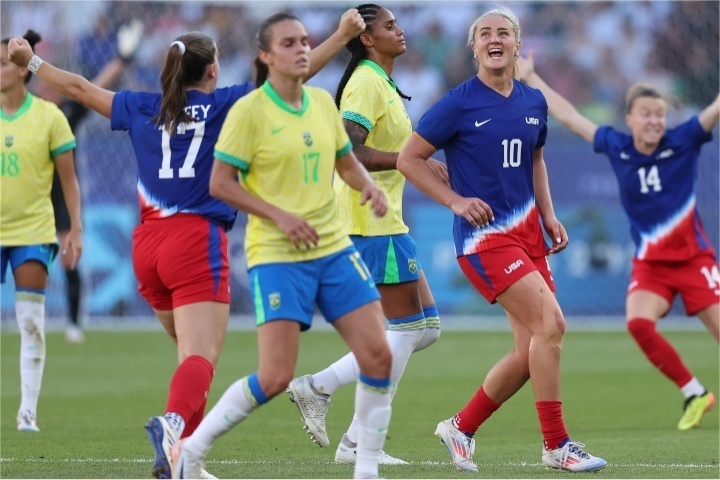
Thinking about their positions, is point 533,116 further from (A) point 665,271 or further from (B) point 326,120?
(A) point 665,271

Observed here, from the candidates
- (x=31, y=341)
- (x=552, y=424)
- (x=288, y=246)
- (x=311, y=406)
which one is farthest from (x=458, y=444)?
(x=31, y=341)

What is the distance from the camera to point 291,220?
5738 mm

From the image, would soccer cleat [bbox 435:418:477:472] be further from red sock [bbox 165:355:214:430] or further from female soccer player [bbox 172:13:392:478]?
red sock [bbox 165:355:214:430]

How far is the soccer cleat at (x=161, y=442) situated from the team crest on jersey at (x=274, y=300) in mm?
888

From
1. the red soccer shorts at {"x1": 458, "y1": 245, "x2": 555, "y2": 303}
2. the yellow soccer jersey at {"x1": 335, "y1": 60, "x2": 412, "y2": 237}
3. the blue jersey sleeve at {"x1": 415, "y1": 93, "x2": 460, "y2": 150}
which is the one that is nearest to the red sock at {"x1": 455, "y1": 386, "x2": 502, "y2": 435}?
the red soccer shorts at {"x1": 458, "y1": 245, "x2": 555, "y2": 303}

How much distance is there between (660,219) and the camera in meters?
10.6

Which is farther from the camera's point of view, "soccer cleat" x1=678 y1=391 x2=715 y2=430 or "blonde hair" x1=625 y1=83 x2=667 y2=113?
"blonde hair" x1=625 y1=83 x2=667 y2=113

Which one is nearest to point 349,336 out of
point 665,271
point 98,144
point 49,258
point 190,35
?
point 190,35

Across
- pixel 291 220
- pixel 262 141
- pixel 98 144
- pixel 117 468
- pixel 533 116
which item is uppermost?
pixel 98 144

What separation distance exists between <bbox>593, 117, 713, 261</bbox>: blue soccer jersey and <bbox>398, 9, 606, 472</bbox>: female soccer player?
3384 millimetres

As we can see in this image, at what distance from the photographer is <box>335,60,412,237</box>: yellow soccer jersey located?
759cm

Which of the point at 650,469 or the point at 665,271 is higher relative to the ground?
the point at 665,271

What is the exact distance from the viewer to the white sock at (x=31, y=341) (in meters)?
9.33

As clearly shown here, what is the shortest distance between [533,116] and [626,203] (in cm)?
377
